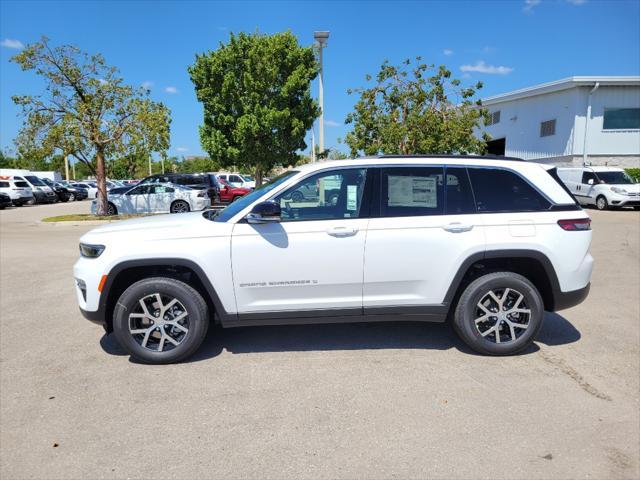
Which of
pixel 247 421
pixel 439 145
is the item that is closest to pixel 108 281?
pixel 247 421

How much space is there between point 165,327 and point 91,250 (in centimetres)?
92

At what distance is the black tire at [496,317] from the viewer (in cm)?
427

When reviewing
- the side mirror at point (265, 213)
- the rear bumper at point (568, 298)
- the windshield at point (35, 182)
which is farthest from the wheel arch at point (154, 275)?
the windshield at point (35, 182)

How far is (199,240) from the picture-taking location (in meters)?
4.10

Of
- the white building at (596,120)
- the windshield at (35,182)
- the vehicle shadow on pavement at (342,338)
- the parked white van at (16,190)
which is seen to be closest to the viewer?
the vehicle shadow on pavement at (342,338)

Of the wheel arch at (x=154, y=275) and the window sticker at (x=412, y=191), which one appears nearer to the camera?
the wheel arch at (x=154, y=275)

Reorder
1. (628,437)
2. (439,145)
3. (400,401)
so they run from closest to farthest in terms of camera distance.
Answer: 1. (628,437)
2. (400,401)
3. (439,145)

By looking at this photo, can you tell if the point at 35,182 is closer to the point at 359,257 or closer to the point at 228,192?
the point at 228,192

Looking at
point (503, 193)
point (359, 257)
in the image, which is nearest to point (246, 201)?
point (359, 257)

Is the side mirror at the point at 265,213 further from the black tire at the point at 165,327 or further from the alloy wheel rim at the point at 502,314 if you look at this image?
the alloy wheel rim at the point at 502,314

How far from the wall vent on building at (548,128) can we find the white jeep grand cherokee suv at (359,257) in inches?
1120

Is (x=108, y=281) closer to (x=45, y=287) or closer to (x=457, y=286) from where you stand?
(x=457, y=286)

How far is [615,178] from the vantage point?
69.5 feet

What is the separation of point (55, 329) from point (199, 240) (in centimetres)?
242
